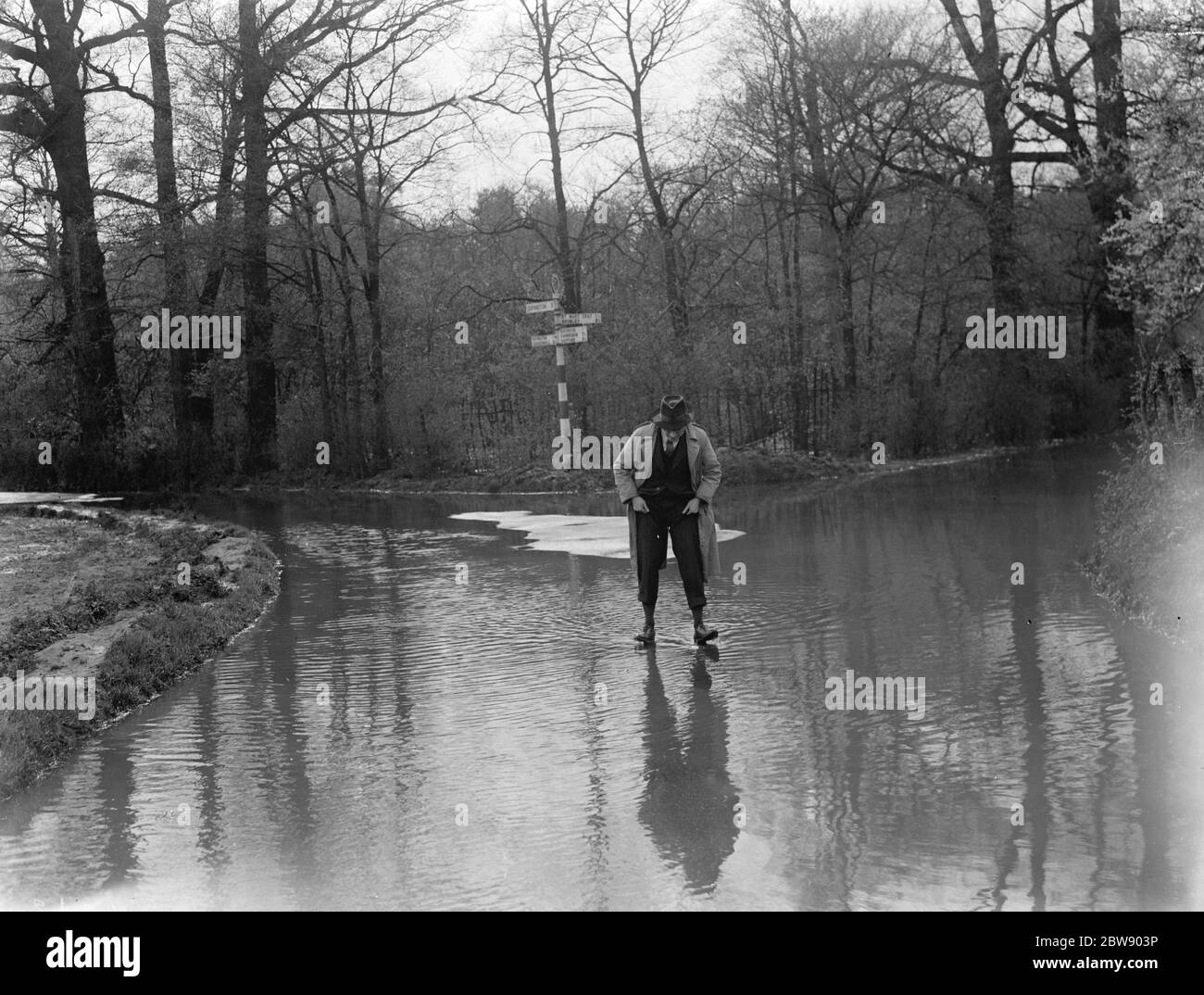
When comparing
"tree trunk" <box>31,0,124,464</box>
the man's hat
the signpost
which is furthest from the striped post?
the man's hat

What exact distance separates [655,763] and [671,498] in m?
4.17

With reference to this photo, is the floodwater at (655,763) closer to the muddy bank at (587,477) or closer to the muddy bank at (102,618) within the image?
the muddy bank at (102,618)

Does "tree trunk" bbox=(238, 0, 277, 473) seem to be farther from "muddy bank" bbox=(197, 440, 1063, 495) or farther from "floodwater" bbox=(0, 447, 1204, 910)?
"floodwater" bbox=(0, 447, 1204, 910)

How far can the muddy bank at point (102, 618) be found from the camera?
28.7 feet

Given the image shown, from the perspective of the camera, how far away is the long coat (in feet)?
37.2

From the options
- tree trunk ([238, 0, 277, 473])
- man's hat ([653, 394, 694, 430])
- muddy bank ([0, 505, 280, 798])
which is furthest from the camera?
tree trunk ([238, 0, 277, 473])

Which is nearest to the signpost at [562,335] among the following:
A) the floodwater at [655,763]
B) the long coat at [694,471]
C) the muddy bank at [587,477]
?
the muddy bank at [587,477]

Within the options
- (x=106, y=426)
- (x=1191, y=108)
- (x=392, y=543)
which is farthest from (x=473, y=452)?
(x=1191, y=108)

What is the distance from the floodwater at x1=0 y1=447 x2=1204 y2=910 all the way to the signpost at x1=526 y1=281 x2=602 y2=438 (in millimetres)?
13021

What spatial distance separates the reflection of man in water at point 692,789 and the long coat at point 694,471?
216cm

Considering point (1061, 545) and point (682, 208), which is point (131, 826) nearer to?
point (1061, 545)

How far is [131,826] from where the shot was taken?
668 cm

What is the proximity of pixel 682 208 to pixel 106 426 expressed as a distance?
615 inches

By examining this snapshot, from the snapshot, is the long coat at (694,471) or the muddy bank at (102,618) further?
the long coat at (694,471)
